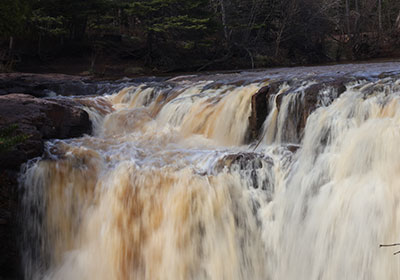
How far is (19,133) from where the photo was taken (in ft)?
17.0

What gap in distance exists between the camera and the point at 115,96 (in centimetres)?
1052

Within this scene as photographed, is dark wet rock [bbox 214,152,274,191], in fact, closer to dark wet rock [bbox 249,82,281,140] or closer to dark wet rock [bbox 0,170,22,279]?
dark wet rock [bbox 249,82,281,140]

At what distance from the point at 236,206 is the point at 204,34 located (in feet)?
53.8

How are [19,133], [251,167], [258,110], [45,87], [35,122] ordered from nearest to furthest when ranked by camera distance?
[251,167]
[19,133]
[35,122]
[258,110]
[45,87]

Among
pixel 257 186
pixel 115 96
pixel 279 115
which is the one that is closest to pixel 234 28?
pixel 115 96

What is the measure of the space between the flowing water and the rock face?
0.17m

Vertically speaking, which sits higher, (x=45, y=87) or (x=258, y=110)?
(x=45, y=87)

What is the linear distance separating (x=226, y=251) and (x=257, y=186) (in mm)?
889

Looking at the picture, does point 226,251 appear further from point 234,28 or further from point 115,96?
point 234,28

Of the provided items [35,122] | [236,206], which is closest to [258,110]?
[236,206]

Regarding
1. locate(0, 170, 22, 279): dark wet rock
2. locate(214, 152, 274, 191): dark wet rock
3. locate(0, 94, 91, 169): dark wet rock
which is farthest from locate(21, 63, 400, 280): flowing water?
locate(0, 94, 91, 169): dark wet rock

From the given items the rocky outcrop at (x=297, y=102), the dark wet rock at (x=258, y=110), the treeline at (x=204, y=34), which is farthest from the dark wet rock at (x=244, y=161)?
the treeline at (x=204, y=34)

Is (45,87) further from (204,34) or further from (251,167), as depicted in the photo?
(204,34)

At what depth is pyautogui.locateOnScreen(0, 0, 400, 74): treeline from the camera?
18.2 m
